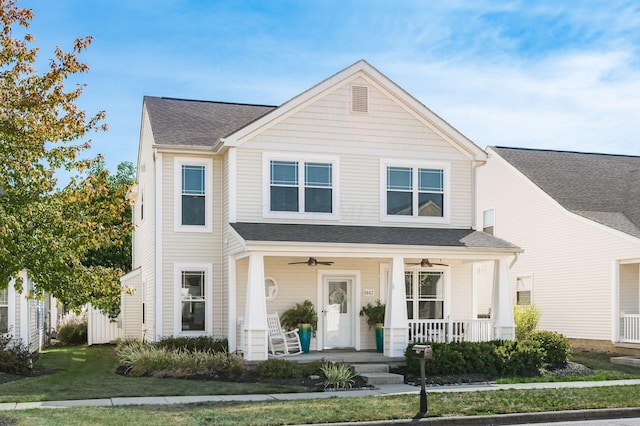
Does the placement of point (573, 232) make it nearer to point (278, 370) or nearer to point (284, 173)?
point (284, 173)

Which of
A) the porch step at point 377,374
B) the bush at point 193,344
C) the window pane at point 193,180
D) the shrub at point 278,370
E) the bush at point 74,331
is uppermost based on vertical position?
the window pane at point 193,180

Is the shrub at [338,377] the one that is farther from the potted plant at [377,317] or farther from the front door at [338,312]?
the front door at [338,312]

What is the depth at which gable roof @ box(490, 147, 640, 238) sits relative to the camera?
85.6ft

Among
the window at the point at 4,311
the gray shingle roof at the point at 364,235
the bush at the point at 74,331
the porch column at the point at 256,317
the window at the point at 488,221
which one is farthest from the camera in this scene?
the window at the point at 488,221

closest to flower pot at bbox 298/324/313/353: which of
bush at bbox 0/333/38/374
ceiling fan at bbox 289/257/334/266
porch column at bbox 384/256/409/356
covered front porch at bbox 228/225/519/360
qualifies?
covered front porch at bbox 228/225/519/360

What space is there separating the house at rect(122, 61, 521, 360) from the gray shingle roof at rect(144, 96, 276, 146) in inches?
3.4

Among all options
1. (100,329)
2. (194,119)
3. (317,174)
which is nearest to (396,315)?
(317,174)

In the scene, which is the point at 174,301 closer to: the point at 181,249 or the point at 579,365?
the point at 181,249

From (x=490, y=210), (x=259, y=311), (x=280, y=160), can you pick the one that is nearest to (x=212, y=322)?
(x=259, y=311)

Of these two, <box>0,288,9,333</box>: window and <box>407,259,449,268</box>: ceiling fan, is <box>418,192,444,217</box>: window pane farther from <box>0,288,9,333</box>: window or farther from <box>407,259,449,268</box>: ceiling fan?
<box>0,288,9,333</box>: window

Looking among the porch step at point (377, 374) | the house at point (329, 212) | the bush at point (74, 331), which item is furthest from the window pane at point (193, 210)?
the bush at point (74, 331)

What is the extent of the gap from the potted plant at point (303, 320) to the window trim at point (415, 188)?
3.23 meters

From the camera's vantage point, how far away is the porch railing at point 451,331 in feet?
65.3

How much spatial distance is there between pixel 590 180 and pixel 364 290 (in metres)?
11.8
